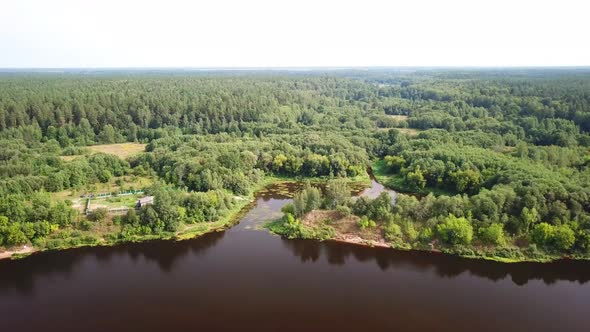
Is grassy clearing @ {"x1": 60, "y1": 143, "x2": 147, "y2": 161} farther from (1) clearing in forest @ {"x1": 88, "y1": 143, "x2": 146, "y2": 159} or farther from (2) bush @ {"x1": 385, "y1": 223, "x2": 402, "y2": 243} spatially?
(2) bush @ {"x1": 385, "y1": 223, "x2": 402, "y2": 243}

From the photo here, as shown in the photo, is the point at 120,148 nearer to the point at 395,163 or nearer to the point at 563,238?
the point at 395,163

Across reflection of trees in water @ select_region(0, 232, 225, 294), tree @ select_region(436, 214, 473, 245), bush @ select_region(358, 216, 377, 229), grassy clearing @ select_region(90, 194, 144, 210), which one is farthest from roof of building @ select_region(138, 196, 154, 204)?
tree @ select_region(436, 214, 473, 245)

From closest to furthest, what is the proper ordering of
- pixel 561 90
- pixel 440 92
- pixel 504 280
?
pixel 504 280
pixel 561 90
pixel 440 92

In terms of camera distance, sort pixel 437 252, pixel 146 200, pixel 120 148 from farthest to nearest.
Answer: pixel 120 148 → pixel 146 200 → pixel 437 252

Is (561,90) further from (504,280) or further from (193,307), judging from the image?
(193,307)

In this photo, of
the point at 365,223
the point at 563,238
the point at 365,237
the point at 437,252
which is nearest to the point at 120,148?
the point at 365,223

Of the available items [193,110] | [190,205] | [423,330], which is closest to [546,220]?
[423,330]

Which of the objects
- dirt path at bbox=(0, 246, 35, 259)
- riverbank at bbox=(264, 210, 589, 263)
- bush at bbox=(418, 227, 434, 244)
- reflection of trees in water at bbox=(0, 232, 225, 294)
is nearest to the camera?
reflection of trees in water at bbox=(0, 232, 225, 294)
